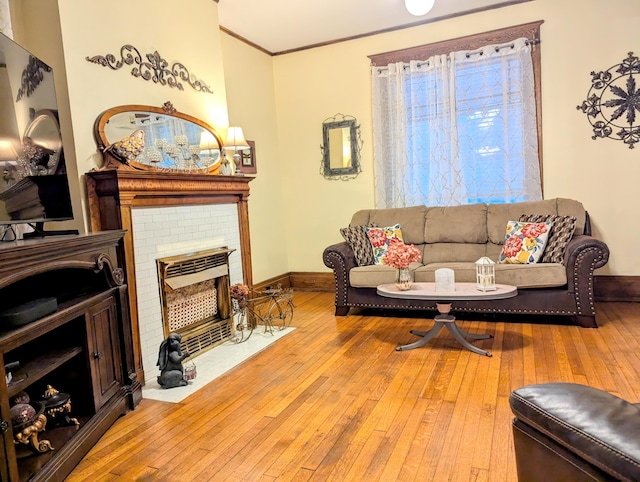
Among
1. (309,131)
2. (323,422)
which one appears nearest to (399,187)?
(309,131)

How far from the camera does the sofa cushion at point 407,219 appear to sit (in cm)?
471

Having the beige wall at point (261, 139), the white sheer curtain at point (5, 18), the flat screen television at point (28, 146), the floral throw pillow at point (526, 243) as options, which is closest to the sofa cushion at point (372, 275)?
the floral throw pillow at point (526, 243)

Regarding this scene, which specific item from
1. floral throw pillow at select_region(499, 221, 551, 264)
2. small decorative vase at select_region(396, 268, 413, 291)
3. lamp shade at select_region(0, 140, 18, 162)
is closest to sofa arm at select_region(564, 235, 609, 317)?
floral throw pillow at select_region(499, 221, 551, 264)

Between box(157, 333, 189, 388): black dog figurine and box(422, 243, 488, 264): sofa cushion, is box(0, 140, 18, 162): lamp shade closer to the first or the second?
box(157, 333, 189, 388): black dog figurine

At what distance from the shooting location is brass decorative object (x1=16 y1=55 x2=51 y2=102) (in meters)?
2.20

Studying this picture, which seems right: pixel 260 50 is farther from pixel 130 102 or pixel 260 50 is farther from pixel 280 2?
pixel 130 102

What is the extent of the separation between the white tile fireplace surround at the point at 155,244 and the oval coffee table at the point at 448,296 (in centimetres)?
153

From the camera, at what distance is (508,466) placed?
1838 millimetres

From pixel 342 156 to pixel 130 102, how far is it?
9.31ft

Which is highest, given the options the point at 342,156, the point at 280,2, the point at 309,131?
the point at 280,2

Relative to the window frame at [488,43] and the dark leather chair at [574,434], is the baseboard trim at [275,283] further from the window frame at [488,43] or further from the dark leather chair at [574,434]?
the dark leather chair at [574,434]

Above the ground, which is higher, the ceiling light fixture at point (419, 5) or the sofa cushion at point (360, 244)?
the ceiling light fixture at point (419, 5)

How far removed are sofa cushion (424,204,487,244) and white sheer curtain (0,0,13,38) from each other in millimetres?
3780

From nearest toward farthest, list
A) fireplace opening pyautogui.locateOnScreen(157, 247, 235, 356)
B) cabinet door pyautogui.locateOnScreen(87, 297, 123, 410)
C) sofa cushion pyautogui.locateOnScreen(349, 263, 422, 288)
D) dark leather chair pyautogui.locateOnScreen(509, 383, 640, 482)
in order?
1. dark leather chair pyautogui.locateOnScreen(509, 383, 640, 482)
2. cabinet door pyautogui.locateOnScreen(87, 297, 123, 410)
3. fireplace opening pyautogui.locateOnScreen(157, 247, 235, 356)
4. sofa cushion pyautogui.locateOnScreen(349, 263, 422, 288)
